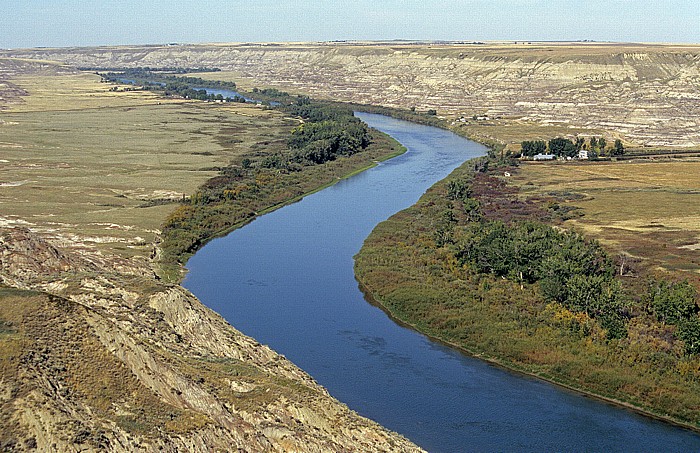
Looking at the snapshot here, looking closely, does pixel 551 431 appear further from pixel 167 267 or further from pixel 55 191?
pixel 55 191

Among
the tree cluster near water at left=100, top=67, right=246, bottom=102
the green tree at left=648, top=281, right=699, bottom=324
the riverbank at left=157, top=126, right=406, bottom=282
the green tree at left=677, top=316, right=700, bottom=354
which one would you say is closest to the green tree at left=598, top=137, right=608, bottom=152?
the riverbank at left=157, top=126, right=406, bottom=282

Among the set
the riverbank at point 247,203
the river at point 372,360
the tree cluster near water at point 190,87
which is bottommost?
the river at point 372,360

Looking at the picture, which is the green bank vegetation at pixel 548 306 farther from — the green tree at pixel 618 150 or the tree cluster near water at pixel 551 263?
the green tree at pixel 618 150

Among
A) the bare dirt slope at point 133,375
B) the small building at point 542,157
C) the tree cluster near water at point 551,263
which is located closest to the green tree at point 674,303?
the tree cluster near water at point 551,263

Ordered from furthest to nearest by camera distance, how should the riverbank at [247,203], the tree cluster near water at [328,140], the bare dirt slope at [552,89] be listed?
1. the bare dirt slope at [552,89]
2. the tree cluster near water at [328,140]
3. the riverbank at [247,203]

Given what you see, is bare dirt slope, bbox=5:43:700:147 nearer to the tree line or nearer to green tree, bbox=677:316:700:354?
the tree line

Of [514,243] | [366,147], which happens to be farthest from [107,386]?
[366,147]

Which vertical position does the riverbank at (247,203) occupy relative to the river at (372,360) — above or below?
above

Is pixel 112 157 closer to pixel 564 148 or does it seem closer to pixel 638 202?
pixel 564 148
